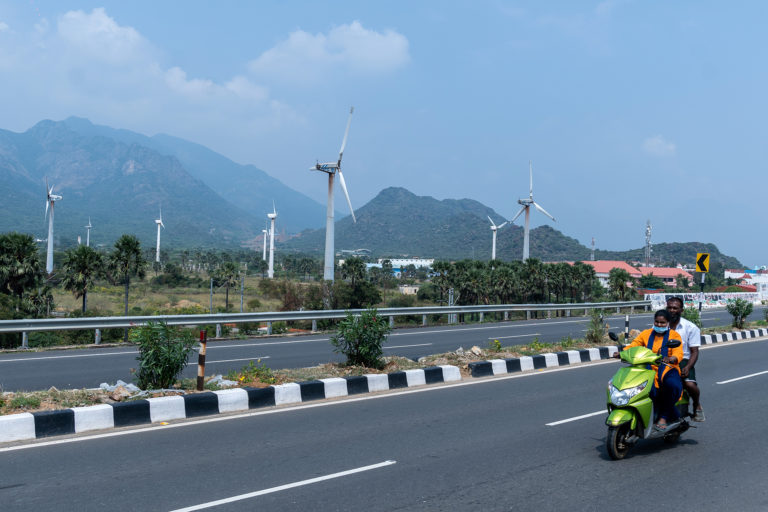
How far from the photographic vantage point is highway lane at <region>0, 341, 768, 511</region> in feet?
17.4

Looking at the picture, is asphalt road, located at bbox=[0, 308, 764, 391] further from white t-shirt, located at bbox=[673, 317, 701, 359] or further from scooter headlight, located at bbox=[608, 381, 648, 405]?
scooter headlight, located at bbox=[608, 381, 648, 405]

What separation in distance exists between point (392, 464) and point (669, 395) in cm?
305

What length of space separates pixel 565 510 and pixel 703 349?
53.2 ft

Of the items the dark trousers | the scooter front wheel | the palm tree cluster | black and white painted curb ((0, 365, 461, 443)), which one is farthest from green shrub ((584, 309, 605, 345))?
the palm tree cluster

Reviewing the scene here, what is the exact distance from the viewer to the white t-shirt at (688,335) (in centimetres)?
756

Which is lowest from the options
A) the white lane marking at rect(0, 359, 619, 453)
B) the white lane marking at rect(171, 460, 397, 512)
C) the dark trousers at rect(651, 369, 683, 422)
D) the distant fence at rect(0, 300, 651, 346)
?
the white lane marking at rect(171, 460, 397, 512)

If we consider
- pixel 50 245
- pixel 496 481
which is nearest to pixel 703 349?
pixel 496 481

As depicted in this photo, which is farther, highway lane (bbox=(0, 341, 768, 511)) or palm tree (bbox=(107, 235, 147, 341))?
palm tree (bbox=(107, 235, 147, 341))

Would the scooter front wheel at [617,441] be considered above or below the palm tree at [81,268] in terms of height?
below

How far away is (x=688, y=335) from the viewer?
7625mm

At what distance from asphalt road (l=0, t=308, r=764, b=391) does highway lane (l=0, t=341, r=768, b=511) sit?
15.2 ft

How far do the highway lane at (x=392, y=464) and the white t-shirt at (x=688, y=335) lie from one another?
3.51ft

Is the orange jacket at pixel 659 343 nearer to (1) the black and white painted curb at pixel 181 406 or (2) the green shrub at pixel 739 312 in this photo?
(1) the black and white painted curb at pixel 181 406

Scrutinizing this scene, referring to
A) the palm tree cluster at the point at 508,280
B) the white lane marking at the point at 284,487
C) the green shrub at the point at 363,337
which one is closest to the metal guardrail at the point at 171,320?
the green shrub at the point at 363,337
